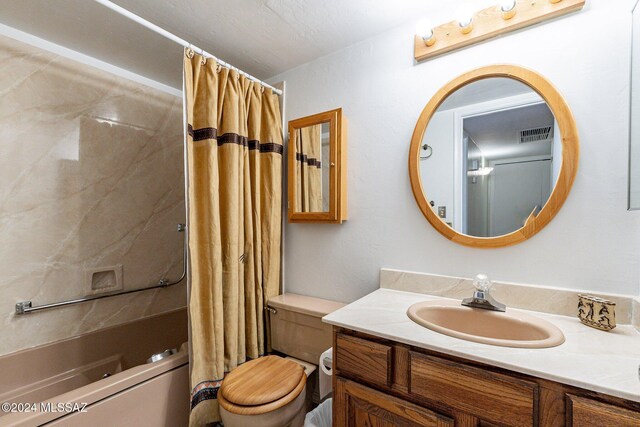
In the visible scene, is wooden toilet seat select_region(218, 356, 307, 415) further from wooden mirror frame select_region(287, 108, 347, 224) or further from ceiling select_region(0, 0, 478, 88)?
ceiling select_region(0, 0, 478, 88)

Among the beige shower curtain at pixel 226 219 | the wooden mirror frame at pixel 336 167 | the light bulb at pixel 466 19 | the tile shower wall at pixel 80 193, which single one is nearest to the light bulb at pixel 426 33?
the light bulb at pixel 466 19

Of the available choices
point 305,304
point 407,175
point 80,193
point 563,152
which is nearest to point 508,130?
point 563,152

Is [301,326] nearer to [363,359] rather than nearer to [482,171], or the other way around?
[363,359]

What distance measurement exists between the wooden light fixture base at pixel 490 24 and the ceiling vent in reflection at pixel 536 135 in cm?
46

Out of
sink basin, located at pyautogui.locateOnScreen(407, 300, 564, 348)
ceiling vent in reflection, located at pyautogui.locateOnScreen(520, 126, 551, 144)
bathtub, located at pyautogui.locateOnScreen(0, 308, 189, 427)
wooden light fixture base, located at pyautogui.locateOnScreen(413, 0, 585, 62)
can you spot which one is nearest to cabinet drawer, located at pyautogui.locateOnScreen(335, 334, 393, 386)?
sink basin, located at pyautogui.locateOnScreen(407, 300, 564, 348)

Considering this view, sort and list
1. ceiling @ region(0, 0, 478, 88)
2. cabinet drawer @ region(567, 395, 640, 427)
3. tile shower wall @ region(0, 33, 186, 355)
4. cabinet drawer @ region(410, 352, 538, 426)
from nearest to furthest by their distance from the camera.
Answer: cabinet drawer @ region(567, 395, 640, 427) < cabinet drawer @ region(410, 352, 538, 426) < ceiling @ region(0, 0, 478, 88) < tile shower wall @ region(0, 33, 186, 355)

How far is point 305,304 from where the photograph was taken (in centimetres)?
169

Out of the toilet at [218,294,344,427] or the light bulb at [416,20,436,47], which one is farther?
the light bulb at [416,20,436,47]

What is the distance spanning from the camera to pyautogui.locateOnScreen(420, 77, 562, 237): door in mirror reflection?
116cm

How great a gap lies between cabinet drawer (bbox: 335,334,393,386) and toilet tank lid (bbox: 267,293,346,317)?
0.47 m

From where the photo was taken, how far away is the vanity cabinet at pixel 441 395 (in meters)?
0.69

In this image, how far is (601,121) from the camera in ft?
3.45

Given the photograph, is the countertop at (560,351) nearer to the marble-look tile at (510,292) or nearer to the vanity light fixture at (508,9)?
the marble-look tile at (510,292)

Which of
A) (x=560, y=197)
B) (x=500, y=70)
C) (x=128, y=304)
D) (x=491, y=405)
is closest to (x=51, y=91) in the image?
(x=128, y=304)
